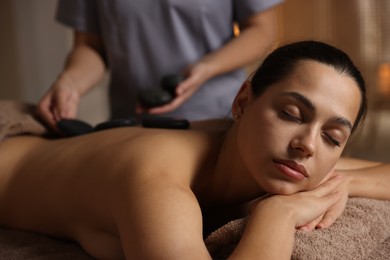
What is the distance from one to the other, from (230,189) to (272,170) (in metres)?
0.21

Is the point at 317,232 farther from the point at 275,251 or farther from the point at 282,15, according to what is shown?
the point at 282,15

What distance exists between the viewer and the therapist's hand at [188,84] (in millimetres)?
1525

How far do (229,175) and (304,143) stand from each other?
0.24m

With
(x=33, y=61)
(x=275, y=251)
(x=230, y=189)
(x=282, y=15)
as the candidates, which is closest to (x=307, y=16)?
(x=282, y=15)

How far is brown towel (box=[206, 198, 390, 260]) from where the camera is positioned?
88 centimetres

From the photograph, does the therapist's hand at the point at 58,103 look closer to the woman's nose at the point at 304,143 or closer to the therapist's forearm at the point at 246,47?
the therapist's forearm at the point at 246,47

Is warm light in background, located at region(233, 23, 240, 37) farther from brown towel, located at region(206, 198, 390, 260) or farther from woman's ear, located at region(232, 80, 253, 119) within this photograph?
brown towel, located at region(206, 198, 390, 260)

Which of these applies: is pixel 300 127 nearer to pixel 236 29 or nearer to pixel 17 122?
pixel 17 122

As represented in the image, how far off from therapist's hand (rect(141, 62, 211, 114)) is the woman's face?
1.75 ft

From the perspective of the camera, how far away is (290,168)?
3.10 feet


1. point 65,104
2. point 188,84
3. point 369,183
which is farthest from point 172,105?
point 369,183

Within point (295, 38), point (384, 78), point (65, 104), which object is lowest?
point (384, 78)

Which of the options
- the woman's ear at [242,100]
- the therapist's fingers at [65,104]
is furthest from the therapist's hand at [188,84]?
the woman's ear at [242,100]

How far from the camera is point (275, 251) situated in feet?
2.75
